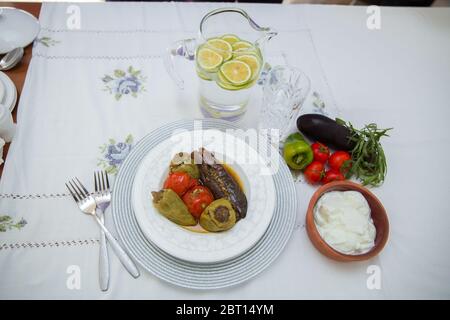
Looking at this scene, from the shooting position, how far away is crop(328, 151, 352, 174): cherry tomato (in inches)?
36.7

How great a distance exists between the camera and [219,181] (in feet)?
2.78

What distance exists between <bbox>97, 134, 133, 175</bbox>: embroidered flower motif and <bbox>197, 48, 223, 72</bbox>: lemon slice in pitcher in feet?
1.00

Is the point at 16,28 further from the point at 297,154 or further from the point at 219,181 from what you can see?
the point at 297,154

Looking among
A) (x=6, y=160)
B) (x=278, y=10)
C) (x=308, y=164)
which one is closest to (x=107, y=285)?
(x=6, y=160)

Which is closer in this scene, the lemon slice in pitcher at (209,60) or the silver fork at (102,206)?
the silver fork at (102,206)

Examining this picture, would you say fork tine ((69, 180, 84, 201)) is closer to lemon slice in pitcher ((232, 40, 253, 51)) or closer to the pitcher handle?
the pitcher handle

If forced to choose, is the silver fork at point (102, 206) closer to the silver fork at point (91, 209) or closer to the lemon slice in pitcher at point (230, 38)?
the silver fork at point (91, 209)

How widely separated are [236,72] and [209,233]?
0.43 m

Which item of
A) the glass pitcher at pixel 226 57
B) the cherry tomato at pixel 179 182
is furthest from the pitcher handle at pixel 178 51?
the cherry tomato at pixel 179 182

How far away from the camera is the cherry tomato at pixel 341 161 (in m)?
0.93

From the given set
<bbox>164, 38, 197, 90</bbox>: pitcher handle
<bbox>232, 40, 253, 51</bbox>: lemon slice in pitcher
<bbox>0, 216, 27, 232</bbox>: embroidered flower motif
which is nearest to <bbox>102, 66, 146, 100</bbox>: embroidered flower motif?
<bbox>164, 38, 197, 90</bbox>: pitcher handle

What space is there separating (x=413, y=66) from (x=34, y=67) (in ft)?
4.36

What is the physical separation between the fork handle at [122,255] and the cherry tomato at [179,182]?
175 millimetres

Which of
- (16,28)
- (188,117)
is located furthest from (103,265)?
(16,28)
